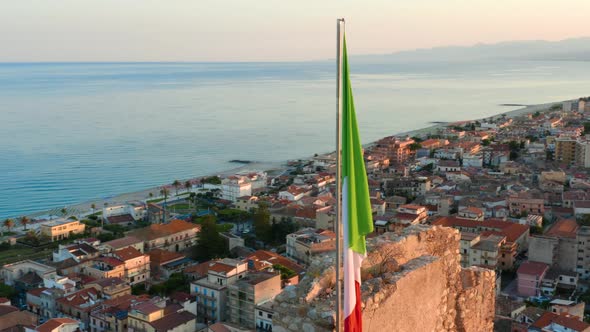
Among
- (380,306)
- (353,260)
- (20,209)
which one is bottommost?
(20,209)

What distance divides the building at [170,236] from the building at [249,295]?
28.7 feet

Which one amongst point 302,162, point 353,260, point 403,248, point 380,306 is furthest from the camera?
→ point 302,162

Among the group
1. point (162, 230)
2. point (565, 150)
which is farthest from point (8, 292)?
point (565, 150)

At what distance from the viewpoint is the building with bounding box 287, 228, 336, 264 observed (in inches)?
909

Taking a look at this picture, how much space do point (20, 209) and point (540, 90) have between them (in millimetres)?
99192

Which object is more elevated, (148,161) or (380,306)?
(380,306)

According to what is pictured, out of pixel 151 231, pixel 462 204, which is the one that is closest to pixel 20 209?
pixel 151 231

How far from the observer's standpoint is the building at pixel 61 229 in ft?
94.1

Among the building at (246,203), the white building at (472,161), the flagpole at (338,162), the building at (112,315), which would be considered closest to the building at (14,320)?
the building at (112,315)

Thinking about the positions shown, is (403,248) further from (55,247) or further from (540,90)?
(540,90)

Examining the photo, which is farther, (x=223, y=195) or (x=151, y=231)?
(x=223, y=195)

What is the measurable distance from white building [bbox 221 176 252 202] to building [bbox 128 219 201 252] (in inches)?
321

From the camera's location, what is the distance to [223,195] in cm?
3697

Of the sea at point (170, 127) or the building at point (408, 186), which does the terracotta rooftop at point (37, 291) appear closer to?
the sea at point (170, 127)
